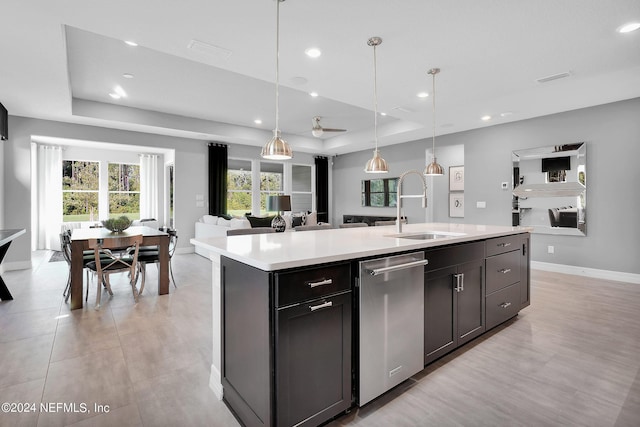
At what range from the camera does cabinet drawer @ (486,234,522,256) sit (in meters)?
2.70

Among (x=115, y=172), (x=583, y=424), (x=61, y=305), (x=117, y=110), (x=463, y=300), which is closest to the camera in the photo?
(x=583, y=424)

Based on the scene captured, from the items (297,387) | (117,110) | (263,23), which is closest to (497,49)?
(263,23)

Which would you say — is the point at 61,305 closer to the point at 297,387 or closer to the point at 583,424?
the point at 297,387

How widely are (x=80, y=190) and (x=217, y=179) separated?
344 cm

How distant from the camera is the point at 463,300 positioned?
7.86 feet

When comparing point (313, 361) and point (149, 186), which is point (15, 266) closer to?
point (149, 186)

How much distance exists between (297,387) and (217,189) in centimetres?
665

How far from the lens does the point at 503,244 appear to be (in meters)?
2.85

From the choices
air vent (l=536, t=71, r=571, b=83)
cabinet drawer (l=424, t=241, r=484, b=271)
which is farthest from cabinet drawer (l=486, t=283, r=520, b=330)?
air vent (l=536, t=71, r=571, b=83)

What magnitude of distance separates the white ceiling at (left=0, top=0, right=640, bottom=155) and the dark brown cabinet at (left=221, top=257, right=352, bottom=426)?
206 cm

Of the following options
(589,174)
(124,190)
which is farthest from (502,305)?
(124,190)

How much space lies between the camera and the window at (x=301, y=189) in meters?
9.24

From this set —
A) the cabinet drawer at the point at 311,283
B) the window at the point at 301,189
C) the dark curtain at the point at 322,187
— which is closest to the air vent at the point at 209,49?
the cabinet drawer at the point at 311,283

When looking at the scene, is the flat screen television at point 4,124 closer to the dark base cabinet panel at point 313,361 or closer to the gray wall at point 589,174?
the dark base cabinet panel at point 313,361
